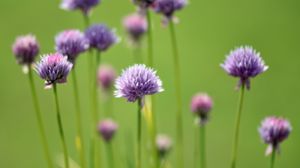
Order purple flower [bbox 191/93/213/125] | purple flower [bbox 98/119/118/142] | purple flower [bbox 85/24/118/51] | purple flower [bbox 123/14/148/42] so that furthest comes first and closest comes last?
purple flower [bbox 123/14/148/42]
purple flower [bbox 98/119/118/142]
purple flower [bbox 191/93/213/125]
purple flower [bbox 85/24/118/51]

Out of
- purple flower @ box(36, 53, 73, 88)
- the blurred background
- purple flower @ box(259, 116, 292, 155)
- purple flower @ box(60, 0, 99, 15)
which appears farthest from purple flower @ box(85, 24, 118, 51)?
the blurred background

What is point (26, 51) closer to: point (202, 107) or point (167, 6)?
point (167, 6)

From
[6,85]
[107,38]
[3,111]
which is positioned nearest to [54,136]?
[3,111]

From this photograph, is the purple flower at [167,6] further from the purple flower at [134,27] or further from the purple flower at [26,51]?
the purple flower at [134,27]

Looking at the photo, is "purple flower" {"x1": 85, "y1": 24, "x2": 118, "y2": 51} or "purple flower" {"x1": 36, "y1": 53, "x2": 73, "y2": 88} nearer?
"purple flower" {"x1": 36, "y1": 53, "x2": 73, "y2": 88}

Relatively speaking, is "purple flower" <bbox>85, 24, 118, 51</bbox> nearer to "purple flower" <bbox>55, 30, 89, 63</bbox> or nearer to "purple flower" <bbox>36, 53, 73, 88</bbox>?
"purple flower" <bbox>55, 30, 89, 63</bbox>

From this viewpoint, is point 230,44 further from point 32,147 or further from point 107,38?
point 107,38
